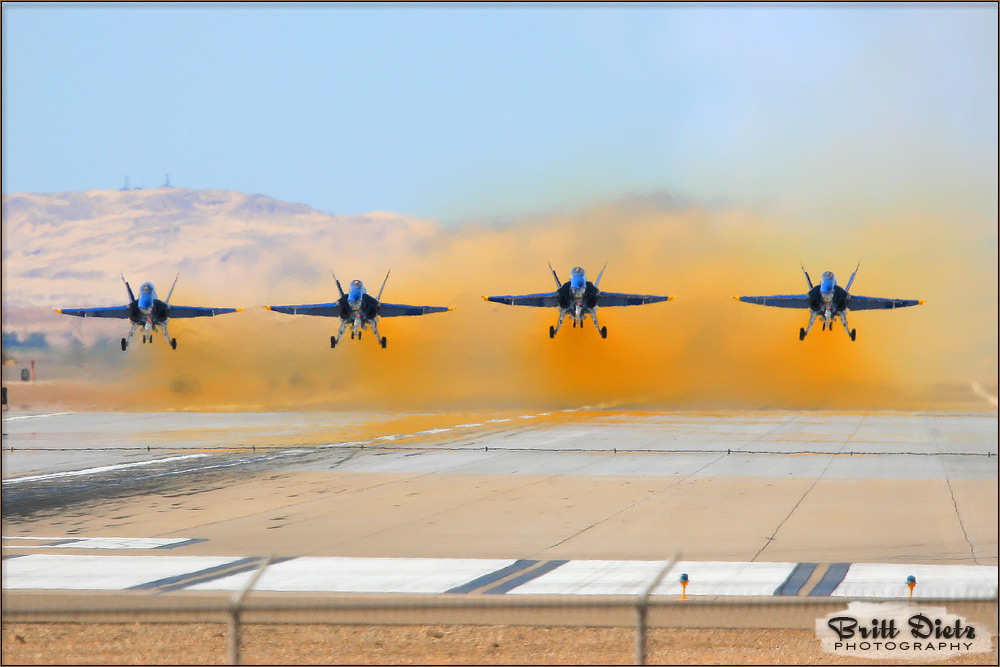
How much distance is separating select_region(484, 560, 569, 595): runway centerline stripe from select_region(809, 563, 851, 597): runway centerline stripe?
488 cm

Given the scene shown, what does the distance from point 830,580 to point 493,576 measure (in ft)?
19.8

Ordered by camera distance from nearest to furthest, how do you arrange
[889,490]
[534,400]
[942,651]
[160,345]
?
1. [942,651]
2. [889,490]
3. [160,345]
4. [534,400]

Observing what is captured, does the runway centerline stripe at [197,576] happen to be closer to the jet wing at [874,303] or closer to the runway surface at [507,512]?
the runway surface at [507,512]

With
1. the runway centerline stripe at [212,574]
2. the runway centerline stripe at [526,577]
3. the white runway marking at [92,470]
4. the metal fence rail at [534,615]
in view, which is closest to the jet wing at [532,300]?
the white runway marking at [92,470]

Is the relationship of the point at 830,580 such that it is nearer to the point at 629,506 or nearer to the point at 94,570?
the point at 629,506

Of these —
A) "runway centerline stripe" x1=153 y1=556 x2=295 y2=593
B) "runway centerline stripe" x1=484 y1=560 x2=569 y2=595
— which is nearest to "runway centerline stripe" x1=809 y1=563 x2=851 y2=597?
"runway centerline stripe" x1=484 y1=560 x2=569 y2=595

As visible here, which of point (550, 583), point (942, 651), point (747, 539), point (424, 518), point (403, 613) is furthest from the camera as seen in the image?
point (424, 518)

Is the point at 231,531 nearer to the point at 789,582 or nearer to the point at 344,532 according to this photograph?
the point at 344,532

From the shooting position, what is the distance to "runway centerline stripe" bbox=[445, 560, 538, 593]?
60.3 feet

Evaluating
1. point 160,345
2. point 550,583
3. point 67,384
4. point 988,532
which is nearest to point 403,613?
point 550,583

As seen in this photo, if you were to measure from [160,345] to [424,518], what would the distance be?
59097 mm

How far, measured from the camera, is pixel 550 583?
1905cm

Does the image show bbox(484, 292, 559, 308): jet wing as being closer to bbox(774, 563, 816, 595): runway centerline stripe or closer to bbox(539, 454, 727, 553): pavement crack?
bbox(539, 454, 727, 553): pavement crack

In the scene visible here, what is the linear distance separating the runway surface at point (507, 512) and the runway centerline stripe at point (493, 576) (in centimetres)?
11
